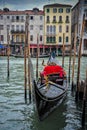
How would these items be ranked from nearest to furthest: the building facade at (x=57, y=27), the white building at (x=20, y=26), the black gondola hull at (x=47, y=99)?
the black gondola hull at (x=47, y=99), the building facade at (x=57, y=27), the white building at (x=20, y=26)

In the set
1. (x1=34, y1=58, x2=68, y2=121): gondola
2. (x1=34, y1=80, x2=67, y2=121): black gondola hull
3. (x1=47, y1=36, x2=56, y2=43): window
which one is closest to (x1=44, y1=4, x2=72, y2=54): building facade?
(x1=47, y1=36, x2=56, y2=43): window

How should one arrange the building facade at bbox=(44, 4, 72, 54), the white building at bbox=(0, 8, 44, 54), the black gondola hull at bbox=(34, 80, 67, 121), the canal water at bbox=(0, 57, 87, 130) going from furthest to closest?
the white building at bbox=(0, 8, 44, 54) < the building facade at bbox=(44, 4, 72, 54) < the canal water at bbox=(0, 57, 87, 130) < the black gondola hull at bbox=(34, 80, 67, 121)

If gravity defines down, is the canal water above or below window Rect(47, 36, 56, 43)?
below

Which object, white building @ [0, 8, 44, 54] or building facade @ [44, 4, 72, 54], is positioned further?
white building @ [0, 8, 44, 54]

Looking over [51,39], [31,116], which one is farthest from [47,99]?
[51,39]

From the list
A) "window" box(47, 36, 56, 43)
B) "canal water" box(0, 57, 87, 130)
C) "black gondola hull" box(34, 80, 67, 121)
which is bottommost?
"canal water" box(0, 57, 87, 130)

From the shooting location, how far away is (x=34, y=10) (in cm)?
3991

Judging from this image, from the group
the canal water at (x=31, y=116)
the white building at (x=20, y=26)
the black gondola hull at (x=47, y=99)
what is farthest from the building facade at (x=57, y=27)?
the black gondola hull at (x=47, y=99)

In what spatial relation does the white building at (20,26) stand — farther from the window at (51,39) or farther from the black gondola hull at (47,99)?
the black gondola hull at (47,99)

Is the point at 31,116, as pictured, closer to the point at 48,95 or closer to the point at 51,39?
the point at 48,95

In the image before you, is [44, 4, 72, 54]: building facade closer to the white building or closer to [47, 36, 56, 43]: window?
[47, 36, 56, 43]: window

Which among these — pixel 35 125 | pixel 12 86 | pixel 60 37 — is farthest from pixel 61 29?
pixel 35 125

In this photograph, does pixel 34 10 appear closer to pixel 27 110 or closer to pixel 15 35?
pixel 15 35

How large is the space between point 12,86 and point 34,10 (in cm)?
2796
